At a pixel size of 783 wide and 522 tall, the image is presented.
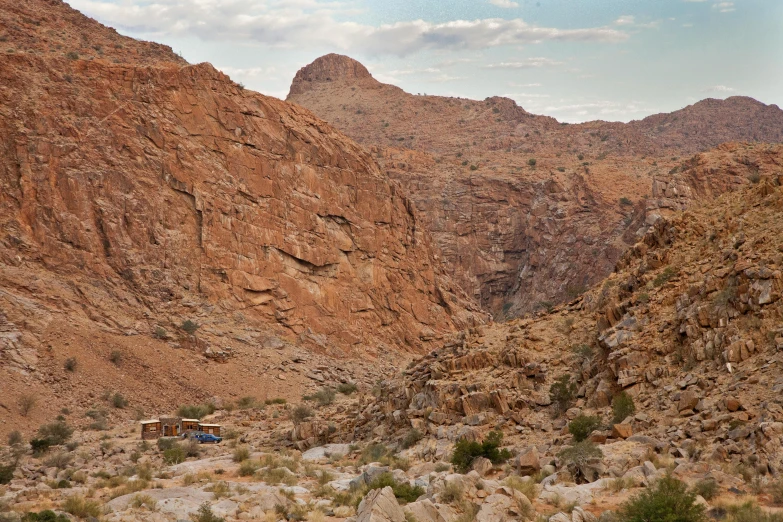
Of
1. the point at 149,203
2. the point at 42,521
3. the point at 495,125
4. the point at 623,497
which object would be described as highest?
the point at 495,125

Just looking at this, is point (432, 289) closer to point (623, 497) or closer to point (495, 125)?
point (623, 497)

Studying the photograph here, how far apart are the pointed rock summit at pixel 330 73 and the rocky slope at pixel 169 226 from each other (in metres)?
72.4

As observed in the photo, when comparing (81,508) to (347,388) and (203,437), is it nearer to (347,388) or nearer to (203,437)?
(203,437)

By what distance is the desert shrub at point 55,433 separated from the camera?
34.2 meters

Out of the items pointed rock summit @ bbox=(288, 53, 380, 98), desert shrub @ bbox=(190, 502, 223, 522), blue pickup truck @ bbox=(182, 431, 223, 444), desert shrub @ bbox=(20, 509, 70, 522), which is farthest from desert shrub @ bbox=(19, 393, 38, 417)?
pointed rock summit @ bbox=(288, 53, 380, 98)

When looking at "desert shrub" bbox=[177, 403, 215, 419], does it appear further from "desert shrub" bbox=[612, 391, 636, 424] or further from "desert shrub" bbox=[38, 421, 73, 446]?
"desert shrub" bbox=[612, 391, 636, 424]

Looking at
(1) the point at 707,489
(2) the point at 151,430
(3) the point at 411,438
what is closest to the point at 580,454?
(1) the point at 707,489

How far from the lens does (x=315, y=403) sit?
40.8 metres

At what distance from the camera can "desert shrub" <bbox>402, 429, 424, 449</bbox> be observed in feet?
86.1

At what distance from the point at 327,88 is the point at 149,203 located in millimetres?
85272

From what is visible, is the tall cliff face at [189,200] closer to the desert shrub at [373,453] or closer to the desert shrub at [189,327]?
the desert shrub at [189,327]

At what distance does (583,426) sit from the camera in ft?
72.8

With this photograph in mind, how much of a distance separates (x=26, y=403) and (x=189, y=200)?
56.4 feet

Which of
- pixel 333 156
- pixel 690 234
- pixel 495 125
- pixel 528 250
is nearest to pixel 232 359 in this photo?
pixel 333 156
